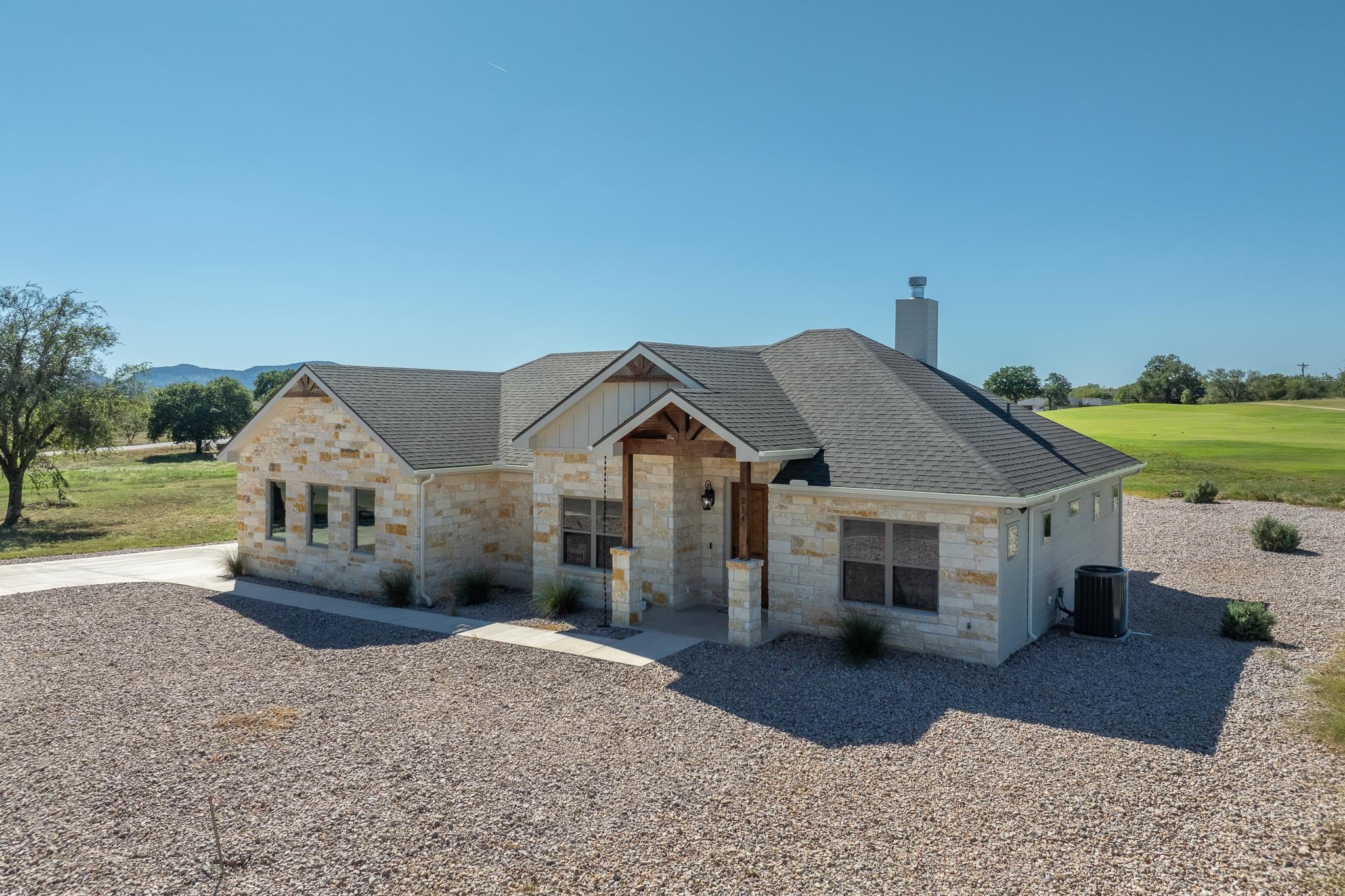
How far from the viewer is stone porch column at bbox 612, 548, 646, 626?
14055mm

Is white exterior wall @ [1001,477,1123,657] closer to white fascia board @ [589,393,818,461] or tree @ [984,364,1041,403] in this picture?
white fascia board @ [589,393,818,461]

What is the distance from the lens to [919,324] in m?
19.0

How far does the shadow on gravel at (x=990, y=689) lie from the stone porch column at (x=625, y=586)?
1867mm

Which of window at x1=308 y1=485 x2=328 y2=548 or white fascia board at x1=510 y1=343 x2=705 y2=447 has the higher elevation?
white fascia board at x1=510 y1=343 x2=705 y2=447

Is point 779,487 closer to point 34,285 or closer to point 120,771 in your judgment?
point 120,771

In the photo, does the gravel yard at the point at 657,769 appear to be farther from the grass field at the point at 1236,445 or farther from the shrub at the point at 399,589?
the grass field at the point at 1236,445

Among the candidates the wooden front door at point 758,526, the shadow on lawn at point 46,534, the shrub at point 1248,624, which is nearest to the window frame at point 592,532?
the wooden front door at point 758,526

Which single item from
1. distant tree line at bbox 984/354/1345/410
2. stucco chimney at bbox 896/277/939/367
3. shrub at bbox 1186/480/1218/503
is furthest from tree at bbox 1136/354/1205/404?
stucco chimney at bbox 896/277/939/367

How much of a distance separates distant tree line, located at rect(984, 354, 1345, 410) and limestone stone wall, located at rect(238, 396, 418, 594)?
246 ft

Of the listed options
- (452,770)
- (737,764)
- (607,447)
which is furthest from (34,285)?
(737,764)

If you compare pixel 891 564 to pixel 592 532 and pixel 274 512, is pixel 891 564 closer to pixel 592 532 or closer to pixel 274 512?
pixel 592 532

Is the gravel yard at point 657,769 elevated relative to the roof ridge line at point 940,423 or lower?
lower

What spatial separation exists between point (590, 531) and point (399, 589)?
3880 millimetres

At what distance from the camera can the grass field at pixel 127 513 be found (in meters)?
24.2
